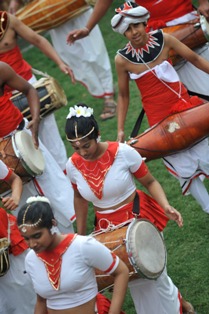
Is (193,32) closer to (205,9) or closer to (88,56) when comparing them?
(205,9)

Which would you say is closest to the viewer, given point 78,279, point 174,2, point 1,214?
point 78,279

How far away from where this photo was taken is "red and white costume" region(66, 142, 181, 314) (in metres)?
4.46

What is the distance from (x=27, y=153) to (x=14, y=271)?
1.04 m

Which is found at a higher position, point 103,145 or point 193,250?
point 103,145

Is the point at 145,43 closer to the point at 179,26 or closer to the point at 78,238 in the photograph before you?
the point at 179,26

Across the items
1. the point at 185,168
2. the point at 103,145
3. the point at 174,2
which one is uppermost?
the point at 103,145

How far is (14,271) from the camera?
16.1 feet

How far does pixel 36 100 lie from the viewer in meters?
5.93

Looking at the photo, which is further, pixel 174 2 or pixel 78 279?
pixel 174 2

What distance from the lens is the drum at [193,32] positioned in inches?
238

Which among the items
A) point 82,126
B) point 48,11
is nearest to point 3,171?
point 82,126

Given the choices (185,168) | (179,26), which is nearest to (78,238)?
(185,168)

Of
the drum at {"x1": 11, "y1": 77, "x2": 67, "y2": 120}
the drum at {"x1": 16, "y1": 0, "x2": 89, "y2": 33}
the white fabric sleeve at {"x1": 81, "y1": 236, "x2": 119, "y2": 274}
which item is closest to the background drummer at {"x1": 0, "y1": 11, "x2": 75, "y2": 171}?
the drum at {"x1": 11, "y1": 77, "x2": 67, "y2": 120}

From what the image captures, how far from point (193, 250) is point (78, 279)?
2.01 m
